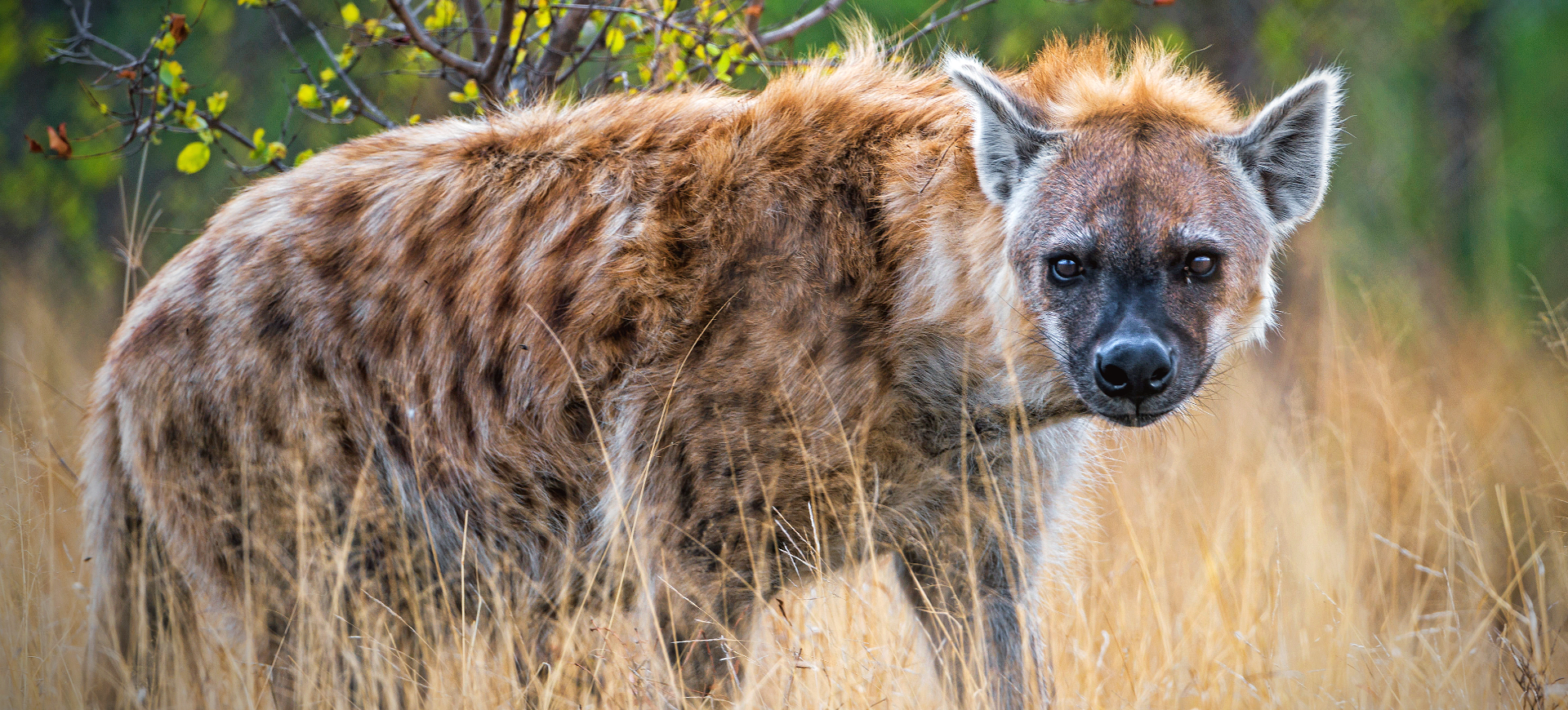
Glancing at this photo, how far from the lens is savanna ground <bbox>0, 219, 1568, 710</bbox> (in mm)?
2338

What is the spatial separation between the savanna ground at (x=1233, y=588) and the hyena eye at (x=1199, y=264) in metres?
0.50

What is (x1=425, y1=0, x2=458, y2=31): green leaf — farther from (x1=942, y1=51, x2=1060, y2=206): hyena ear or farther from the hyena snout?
the hyena snout

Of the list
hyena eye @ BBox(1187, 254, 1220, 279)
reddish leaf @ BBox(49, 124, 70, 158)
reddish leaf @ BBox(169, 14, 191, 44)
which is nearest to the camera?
hyena eye @ BBox(1187, 254, 1220, 279)

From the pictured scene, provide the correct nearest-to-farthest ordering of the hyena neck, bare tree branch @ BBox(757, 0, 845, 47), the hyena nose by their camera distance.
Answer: the hyena nose
the hyena neck
bare tree branch @ BBox(757, 0, 845, 47)

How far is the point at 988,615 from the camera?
2.59 m

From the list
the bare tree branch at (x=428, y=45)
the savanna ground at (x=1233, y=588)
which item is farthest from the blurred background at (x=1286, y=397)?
the bare tree branch at (x=428, y=45)

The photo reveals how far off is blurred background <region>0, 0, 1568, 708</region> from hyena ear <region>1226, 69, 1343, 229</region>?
0.30 metres

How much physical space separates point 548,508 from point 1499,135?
955cm

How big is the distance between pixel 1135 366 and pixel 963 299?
0.41 m

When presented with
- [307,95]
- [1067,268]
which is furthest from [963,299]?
[307,95]

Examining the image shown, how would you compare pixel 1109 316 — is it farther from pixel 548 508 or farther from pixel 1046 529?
pixel 548 508

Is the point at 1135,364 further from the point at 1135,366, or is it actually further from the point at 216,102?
the point at 216,102

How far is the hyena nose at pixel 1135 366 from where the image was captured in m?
2.05

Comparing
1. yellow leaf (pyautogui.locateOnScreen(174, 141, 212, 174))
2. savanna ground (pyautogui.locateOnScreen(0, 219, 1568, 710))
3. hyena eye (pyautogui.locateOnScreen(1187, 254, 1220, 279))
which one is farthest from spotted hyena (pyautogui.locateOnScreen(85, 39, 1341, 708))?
yellow leaf (pyautogui.locateOnScreen(174, 141, 212, 174))
